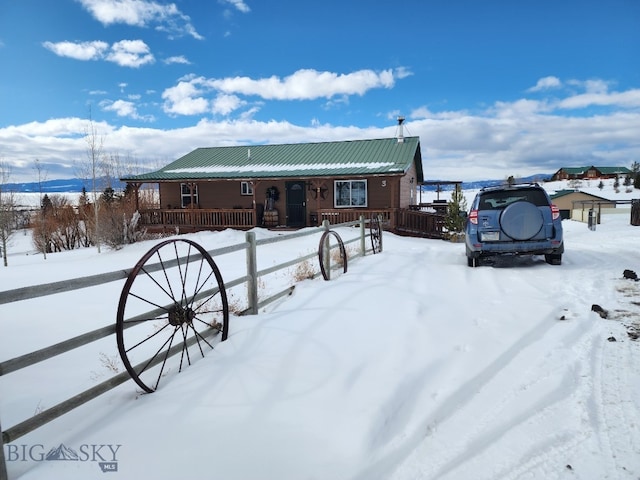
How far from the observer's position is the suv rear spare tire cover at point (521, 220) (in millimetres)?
8398

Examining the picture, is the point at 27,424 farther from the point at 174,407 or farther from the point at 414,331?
the point at 414,331

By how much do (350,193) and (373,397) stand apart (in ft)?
61.0

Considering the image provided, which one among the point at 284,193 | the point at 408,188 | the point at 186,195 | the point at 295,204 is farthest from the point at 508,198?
the point at 186,195

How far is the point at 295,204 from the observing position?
22516 millimetres

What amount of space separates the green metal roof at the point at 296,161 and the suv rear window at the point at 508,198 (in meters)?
9.79

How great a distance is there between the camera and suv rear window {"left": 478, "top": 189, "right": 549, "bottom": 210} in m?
8.74

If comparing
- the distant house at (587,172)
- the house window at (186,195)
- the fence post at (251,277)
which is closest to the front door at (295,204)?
the house window at (186,195)

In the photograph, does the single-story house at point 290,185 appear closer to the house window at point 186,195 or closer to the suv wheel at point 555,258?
the house window at point 186,195

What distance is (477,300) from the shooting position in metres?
6.28

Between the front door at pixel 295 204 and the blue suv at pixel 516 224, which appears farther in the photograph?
the front door at pixel 295 204

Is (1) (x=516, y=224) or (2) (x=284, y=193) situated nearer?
(1) (x=516, y=224)

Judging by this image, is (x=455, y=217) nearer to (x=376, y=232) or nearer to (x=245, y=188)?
(x=376, y=232)

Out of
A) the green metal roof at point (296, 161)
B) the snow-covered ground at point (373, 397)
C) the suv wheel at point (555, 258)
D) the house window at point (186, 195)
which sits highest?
the green metal roof at point (296, 161)

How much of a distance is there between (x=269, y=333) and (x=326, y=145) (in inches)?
820
